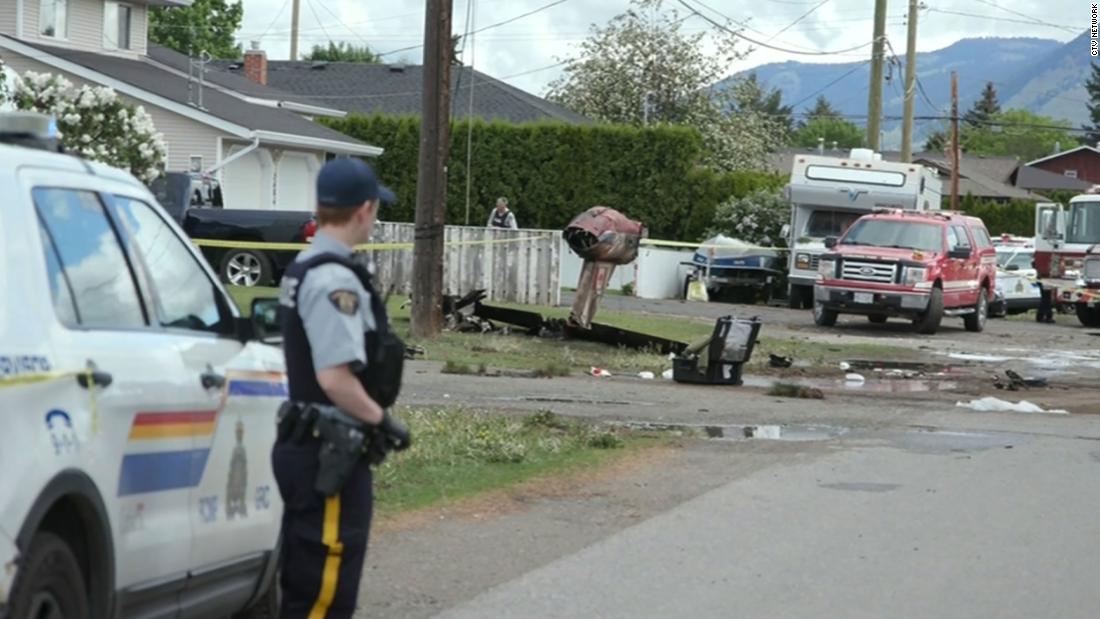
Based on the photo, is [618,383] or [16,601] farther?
[618,383]

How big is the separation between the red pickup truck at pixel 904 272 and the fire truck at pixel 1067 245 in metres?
5.18

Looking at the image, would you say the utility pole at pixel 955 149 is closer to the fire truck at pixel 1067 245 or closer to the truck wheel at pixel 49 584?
the fire truck at pixel 1067 245

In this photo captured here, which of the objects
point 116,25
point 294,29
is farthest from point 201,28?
point 116,25

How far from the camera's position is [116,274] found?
627 centimetres

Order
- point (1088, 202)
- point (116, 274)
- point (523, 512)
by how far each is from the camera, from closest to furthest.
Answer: point (116, 274) < point (523, 512) < point (1088, 202)

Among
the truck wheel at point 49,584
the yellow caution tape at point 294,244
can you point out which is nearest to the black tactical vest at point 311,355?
the truck wheel at point 49,584

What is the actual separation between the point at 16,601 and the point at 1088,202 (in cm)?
3683

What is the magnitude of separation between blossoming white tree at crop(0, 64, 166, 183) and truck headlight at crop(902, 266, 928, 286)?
12.5m

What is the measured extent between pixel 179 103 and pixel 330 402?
36.0m

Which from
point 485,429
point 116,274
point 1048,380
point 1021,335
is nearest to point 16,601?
point 116,274

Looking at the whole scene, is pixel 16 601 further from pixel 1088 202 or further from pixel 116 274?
pixel 1088 202

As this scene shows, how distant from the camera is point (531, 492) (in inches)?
459

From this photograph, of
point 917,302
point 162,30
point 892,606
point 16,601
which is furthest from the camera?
point 162,30

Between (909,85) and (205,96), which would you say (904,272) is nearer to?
(909,85)
